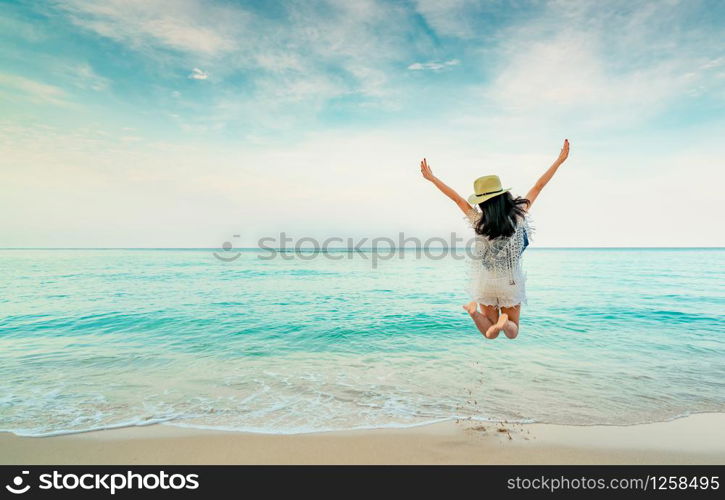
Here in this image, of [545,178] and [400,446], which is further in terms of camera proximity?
[400,446]

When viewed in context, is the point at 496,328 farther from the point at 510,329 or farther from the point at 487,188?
the point at 487,188

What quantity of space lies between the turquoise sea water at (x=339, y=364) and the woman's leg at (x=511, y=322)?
1580 millimetres

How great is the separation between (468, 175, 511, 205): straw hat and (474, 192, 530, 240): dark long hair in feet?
0.31

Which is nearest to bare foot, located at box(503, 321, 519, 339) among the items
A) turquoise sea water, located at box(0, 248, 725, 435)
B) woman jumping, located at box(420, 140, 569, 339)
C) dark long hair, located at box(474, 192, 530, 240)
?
woman jumping, located at box(420, 140, 569, 339)

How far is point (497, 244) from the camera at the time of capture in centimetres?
465

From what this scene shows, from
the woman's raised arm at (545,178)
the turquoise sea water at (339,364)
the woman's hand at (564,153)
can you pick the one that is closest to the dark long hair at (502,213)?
the woman's raised arm at (545,178)

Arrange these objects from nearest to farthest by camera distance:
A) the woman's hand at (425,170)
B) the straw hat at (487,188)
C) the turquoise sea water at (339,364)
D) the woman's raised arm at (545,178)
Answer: the straw hat at (487,188), the woman's raised arm at (545,178), the woman's hand at (425,170), the turquoise sea water at (339,364)

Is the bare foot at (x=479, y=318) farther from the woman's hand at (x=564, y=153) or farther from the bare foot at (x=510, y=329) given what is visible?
the woman's hand at (x=564, y=153)

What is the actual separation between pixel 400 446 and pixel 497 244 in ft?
8.43

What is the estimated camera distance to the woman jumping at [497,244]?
4.44 metres

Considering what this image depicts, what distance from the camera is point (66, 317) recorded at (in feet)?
42.7

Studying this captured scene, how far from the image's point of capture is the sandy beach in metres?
4.42

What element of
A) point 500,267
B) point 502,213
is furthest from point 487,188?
point 500,267
